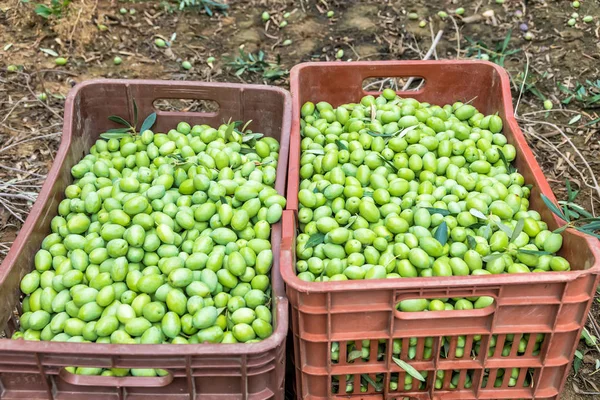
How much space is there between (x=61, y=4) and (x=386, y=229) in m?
3.58

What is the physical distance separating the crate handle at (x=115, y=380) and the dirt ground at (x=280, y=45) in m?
2.24

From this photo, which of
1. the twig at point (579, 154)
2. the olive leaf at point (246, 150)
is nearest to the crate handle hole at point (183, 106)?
the olive leaf at point (246, 150)

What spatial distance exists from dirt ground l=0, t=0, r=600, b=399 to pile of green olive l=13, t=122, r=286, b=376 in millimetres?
1561

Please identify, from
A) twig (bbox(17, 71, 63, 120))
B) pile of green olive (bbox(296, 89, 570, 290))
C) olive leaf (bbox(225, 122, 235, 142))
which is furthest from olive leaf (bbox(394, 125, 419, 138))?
twig (bbox(17, 71, 63, 120))

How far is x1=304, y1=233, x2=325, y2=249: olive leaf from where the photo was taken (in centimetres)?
212

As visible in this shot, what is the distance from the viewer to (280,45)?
458 centimetres

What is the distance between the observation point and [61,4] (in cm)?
455

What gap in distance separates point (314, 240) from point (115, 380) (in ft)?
2.63

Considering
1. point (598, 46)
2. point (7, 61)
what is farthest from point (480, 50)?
point (7, 61)

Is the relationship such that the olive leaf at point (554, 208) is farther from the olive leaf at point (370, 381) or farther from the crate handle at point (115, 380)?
the crate handle at point (115, 380)

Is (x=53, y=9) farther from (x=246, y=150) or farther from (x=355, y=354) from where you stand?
(x=355, y=354)

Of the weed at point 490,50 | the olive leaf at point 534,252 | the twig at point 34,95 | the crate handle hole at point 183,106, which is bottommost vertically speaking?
the crate handle hole at point 183,106

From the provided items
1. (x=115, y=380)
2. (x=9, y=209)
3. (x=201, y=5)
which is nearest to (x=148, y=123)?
(x=9, y=209)

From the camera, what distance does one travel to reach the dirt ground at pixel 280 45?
3.89m
